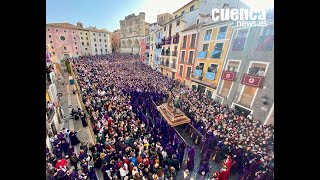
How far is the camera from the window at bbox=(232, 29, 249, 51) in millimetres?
9047

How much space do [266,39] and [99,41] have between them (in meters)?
31.2

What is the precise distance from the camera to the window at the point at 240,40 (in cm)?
905

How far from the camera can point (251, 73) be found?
8898 millimetres

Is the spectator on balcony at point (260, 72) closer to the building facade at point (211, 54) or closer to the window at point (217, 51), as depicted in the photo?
the building facade at point (211, 54)

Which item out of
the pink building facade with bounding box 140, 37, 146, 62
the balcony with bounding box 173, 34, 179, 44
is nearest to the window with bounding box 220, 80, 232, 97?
the balcony with bounding box 173, 34, 179, 44

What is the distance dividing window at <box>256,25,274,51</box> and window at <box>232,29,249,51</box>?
3.23ft

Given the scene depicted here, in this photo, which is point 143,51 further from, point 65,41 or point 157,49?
point 65,41

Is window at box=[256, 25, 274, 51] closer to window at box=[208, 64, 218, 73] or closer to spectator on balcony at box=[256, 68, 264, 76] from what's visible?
spectator on balcony at box=[256, 68, 264, 76]

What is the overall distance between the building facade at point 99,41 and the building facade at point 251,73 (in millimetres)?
26356

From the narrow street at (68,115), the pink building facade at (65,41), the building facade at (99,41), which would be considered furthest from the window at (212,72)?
the building facade at (99,41)
